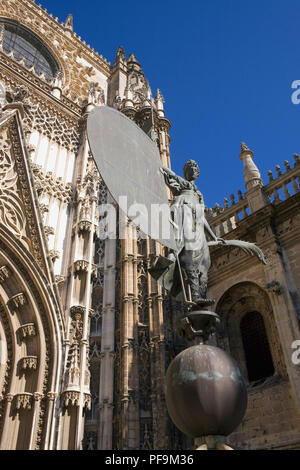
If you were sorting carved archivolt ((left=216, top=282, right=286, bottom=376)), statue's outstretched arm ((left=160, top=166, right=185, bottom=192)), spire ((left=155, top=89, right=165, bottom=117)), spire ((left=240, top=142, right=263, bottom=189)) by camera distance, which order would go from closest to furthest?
statue's outstretched arm ((left=160, top=166, right=185, bottom=192)) < carved archivolt ((left=216, top=282, right=286, bottom=376)) < spire ((left=240, top=142, right=263, bottom=189)) < spire ((left=155, top=89, right=165, bottom=117))

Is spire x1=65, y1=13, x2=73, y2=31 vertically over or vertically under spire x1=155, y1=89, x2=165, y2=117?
over

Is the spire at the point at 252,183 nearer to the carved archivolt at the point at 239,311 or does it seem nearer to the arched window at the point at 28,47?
the carved archivolt at the point at 239,311

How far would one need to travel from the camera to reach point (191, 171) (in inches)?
223

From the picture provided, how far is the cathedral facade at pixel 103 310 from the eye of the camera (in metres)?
9.28

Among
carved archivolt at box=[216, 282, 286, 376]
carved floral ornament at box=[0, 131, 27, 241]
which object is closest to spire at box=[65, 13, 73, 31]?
carved floral ornament at box=[0, 131, 27, 241]

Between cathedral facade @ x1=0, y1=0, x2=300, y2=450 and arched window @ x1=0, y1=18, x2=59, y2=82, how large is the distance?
4069 millimetres

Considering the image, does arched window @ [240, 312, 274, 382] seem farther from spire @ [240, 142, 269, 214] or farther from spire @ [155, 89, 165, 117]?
spire @ [155, 89, 165, 117]

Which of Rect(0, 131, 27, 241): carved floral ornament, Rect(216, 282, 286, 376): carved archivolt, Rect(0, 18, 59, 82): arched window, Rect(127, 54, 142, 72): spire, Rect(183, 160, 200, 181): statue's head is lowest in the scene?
Rect(183, 160, 200, 181): statue's head

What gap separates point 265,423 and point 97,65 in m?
19.0

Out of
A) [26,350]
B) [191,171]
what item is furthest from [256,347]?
[191,171]

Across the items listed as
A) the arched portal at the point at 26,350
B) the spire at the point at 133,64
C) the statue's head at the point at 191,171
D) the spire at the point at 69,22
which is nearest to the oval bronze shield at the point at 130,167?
the statue's head at the point at 191,171

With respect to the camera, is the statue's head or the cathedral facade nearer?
the statue's head

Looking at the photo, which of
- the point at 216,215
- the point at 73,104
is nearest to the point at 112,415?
the point at 216,215

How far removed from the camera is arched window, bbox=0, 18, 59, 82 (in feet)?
62.1
